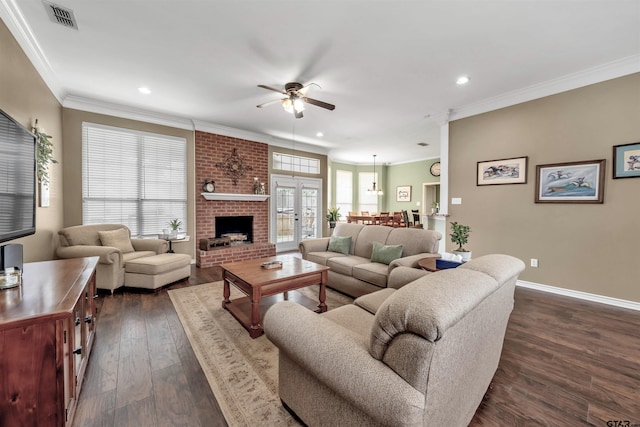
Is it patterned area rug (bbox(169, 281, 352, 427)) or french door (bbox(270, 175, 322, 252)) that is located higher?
french door (bbox(270, 175, 322, 252))

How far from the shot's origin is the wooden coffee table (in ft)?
7.54

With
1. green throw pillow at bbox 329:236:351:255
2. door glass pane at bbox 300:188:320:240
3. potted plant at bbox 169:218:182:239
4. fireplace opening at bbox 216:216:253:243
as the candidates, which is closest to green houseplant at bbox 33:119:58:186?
potted plant at bbox 169:218:182:239

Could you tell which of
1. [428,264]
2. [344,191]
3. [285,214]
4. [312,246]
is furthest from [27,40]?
[344,191]

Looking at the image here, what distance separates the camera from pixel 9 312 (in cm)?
106

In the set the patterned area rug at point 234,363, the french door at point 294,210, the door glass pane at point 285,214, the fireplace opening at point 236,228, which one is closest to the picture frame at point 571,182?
the patterned area rug at point 234,363

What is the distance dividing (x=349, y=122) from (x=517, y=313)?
3969mm

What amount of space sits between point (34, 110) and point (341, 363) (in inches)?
162

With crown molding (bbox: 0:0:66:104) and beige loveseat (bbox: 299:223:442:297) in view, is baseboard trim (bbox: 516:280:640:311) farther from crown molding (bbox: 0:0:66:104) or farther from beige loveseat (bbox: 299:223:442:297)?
crown molding (bbox: 0:0:66:104)

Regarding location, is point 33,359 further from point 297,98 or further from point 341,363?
point 297,98

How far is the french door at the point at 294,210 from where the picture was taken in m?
6.31

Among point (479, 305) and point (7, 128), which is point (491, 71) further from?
point (7, 128)

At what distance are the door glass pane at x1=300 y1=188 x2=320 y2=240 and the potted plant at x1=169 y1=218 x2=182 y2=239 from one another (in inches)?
118

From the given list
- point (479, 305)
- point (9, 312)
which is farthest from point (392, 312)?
point (9, 312)

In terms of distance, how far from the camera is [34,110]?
2818 millimetres
